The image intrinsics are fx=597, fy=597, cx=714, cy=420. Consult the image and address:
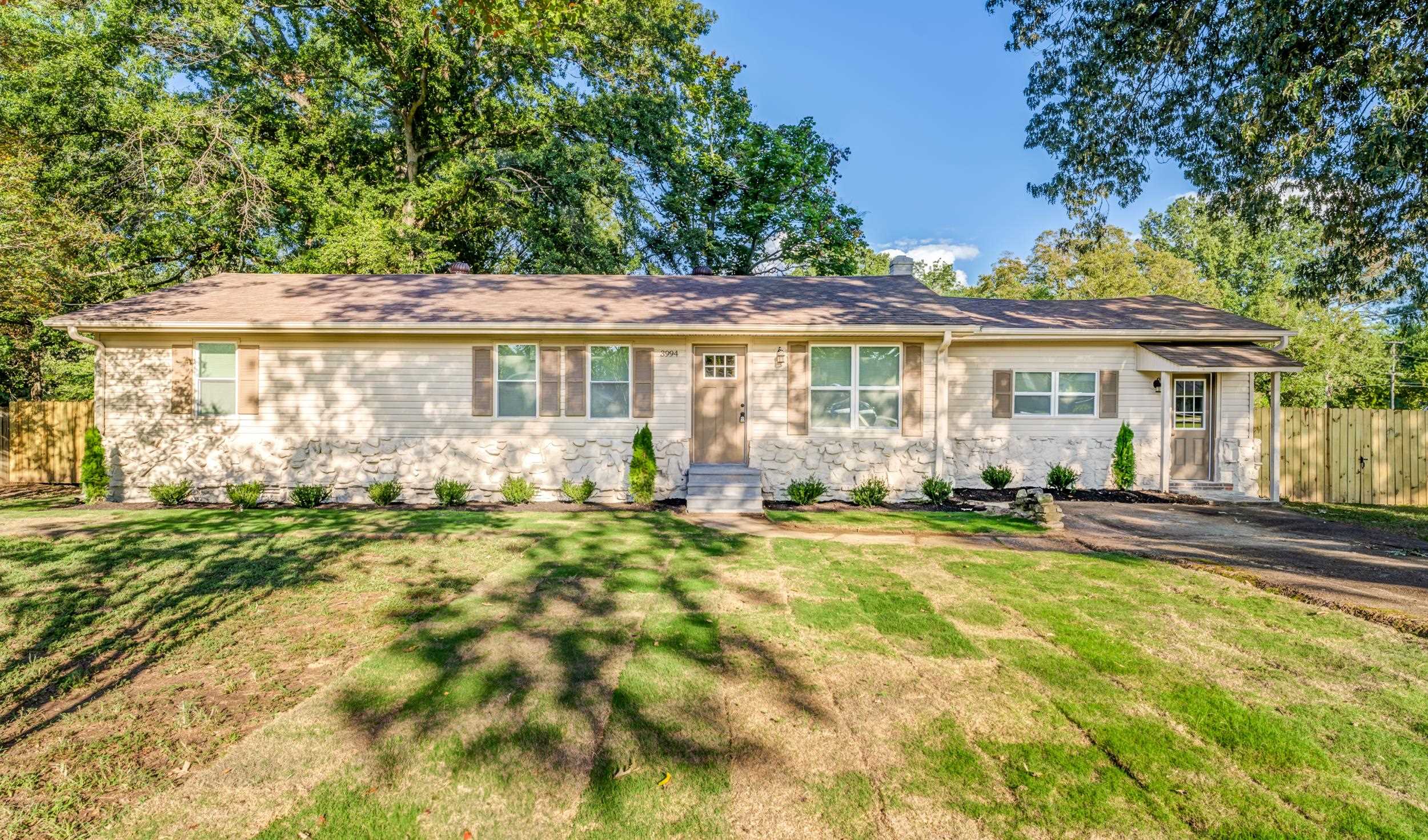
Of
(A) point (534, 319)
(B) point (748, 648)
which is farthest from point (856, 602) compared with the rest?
(A) point (534, 319)

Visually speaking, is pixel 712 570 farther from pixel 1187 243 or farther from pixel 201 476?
pixel 1187 243

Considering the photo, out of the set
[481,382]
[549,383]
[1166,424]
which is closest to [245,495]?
[481,382]

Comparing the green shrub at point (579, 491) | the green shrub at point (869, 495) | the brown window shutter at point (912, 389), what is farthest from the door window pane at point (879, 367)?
the green shrub at point (579, 491)

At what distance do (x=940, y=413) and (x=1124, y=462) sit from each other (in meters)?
3.60

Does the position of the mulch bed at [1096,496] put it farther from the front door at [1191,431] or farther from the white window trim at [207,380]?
the white window trim at [207,380]

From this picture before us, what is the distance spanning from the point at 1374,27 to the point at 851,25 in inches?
345

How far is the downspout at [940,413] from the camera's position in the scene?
9.70m

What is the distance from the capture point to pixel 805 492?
9.44 meters

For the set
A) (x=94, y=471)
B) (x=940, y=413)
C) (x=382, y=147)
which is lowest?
(x=94, y=471)

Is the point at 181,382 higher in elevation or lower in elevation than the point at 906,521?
higher

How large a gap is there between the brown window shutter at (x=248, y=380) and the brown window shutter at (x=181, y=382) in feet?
2.38

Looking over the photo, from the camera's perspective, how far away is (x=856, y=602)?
460 centimetres

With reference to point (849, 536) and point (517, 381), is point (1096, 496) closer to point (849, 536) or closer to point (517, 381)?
point (849, 536)

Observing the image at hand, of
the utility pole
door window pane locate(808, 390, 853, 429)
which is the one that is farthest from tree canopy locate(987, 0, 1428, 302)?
the utility pole
